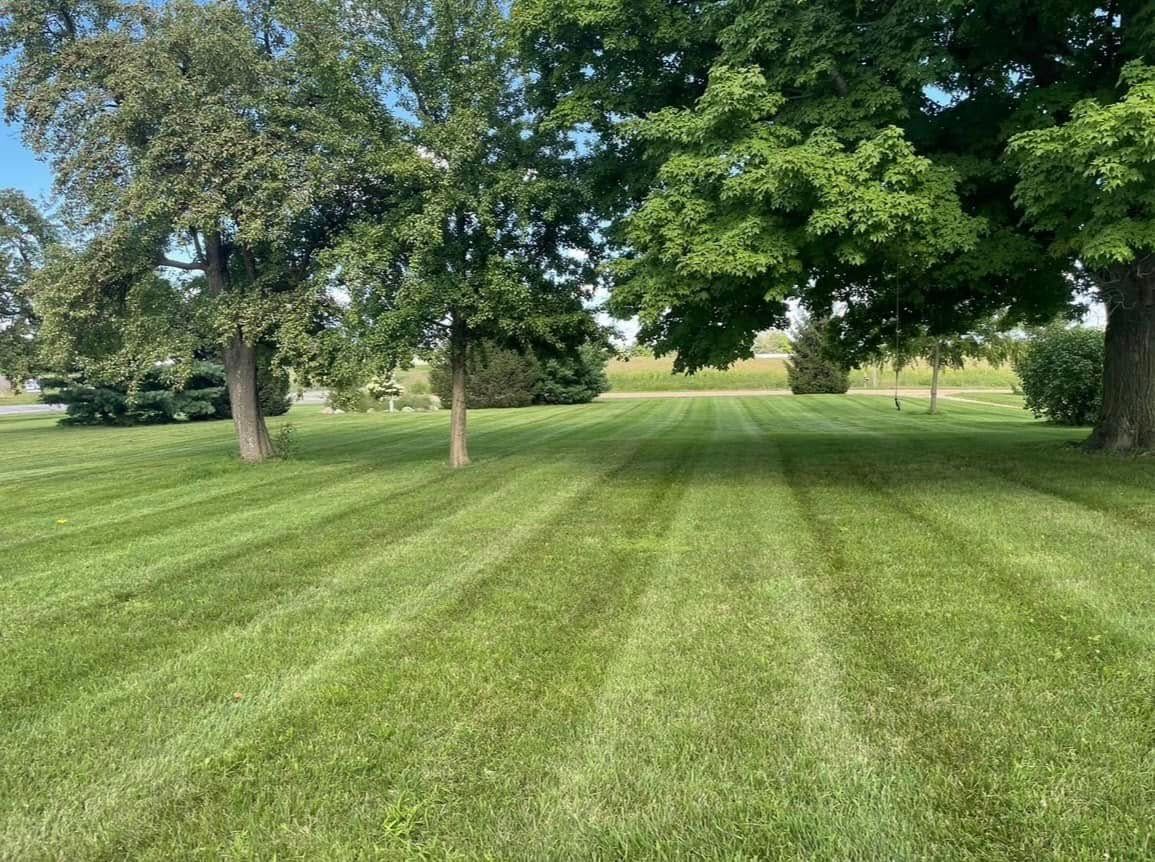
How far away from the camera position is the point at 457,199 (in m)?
11.0

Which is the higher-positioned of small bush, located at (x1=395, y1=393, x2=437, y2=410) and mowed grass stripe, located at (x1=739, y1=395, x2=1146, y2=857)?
small bush, located at (x1=395, y1=393, x2=437, y2=410)

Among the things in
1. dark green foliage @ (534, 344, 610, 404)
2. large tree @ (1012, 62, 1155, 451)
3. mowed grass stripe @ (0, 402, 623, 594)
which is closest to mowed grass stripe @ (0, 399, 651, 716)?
mowed grass stripe @ (0, 402, 623, 594)

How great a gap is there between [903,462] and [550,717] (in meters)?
9.56

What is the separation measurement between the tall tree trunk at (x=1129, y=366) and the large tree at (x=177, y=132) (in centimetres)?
1150

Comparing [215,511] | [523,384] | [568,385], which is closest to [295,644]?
[215,511]

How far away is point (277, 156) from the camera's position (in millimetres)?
11820

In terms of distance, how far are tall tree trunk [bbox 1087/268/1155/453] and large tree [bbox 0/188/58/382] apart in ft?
97.4

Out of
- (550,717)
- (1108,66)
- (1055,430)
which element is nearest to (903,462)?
(1108,66)

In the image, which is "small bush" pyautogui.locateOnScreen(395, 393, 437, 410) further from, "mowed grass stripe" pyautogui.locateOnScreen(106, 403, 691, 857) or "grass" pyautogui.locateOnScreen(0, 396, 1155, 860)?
"mowed grass stripe" pyautogui.locateOnScreen(106, 403, 691, 857)

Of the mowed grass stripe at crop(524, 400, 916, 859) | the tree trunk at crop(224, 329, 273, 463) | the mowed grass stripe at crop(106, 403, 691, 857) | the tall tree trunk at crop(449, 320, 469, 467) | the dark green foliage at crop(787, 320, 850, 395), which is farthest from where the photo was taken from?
the dark green foliage at crop(787, 320, 850, 395)

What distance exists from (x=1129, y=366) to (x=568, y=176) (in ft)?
27.7

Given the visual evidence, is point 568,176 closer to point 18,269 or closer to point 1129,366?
point 1129,366

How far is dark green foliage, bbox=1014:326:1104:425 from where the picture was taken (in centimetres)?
1847

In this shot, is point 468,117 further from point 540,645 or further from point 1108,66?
point 540,645
